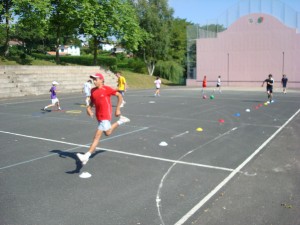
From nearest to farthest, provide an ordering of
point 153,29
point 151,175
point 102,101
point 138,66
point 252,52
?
point 151,175
point 102,101
point 252,52
point 153,29
point 138,66

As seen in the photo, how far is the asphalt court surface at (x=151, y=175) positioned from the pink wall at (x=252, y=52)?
3343 centimetres

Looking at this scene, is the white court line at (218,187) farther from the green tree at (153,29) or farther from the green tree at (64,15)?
the green tree at (153,29)

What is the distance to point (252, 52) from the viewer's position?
44.7 meters

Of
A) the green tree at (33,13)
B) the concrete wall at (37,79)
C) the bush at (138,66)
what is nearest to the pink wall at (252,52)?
the bush at (138,66)

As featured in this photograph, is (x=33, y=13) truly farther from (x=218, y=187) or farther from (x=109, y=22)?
(x=218, y=187)

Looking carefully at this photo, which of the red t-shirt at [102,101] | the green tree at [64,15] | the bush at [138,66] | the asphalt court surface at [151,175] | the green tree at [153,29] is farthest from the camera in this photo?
the bush at [138,66]

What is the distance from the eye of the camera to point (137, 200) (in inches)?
226

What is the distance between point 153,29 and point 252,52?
1758 centimetres

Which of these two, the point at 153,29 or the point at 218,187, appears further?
the point at 153,29

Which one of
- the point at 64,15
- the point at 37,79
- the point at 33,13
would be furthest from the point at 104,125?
the point at 64,15

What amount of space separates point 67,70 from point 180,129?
2823 centimetres

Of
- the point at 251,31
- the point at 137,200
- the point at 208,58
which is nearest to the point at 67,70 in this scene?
the point at 208,58

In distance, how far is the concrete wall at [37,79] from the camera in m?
30.2

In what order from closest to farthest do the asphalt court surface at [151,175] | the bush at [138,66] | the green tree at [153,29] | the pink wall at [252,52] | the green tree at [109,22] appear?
the asphalt court surface at [151,175], the green tree at [109,22], the pink wall at [252,52], the green tree at [153,29], the bush at [138,66]
